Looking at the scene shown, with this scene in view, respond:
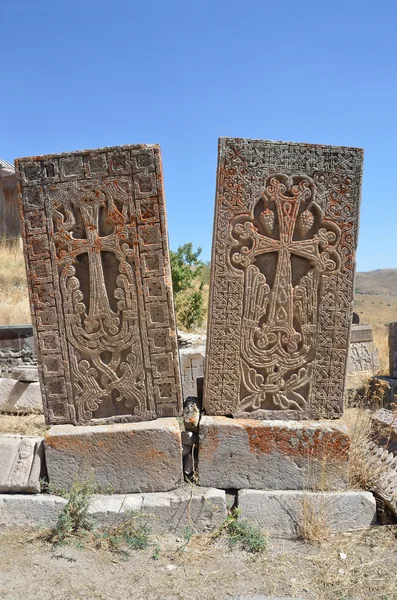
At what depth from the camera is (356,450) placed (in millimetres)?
3490

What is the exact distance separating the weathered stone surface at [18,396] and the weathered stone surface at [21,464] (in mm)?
3478

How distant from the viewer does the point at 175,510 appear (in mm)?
3178

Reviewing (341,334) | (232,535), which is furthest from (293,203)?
(232,535)

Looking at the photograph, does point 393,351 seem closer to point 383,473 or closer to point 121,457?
point 383,473

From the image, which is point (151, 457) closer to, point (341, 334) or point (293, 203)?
point (341, 334)

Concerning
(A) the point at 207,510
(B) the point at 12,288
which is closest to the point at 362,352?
(A) the point at 207,510

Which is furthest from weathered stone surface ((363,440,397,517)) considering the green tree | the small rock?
the green tree

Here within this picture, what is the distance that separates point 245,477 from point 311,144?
2.14 metres

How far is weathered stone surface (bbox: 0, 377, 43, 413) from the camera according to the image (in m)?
6.72

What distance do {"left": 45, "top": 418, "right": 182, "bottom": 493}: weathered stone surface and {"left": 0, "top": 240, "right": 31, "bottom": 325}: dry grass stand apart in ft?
26.1

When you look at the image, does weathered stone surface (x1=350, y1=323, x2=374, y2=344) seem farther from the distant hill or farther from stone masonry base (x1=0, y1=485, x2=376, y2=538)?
the distant hill

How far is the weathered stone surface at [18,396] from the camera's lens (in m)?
6.72

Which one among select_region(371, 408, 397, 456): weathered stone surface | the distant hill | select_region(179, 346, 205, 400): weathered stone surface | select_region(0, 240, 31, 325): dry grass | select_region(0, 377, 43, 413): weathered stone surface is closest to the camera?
select_region(371, 408, 397, 456): weathered stone surface

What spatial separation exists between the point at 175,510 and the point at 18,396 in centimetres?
424
